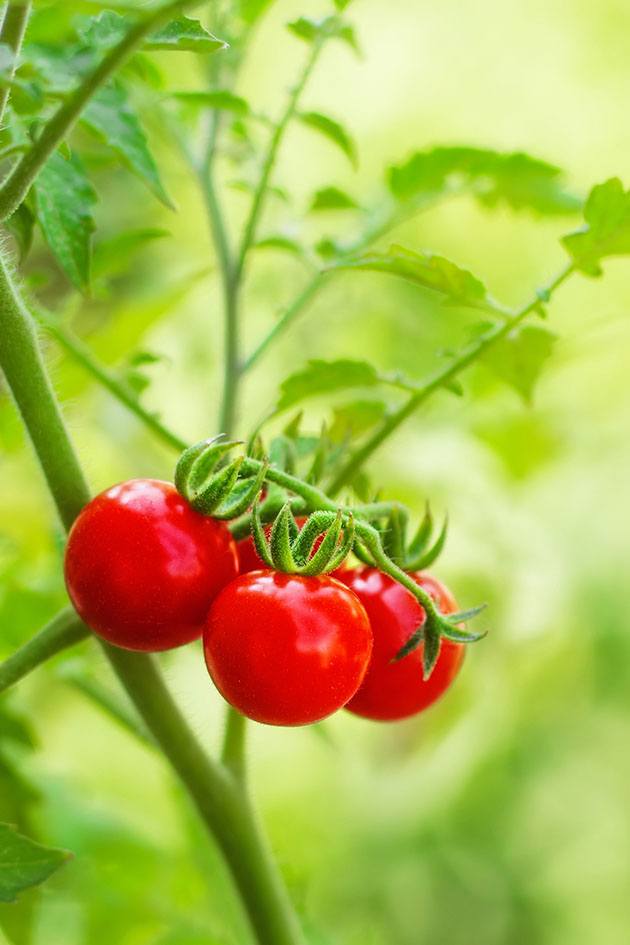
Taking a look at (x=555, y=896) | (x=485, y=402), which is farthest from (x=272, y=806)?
A: (x=485, y=402)

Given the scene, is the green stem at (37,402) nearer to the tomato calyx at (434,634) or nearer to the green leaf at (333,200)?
the tomato calyx at (434,634)

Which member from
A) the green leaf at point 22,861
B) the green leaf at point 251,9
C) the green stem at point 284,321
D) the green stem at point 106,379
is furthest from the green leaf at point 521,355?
the green leaf at point 22,861

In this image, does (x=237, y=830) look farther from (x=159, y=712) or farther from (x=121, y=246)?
(x=121, y=246)

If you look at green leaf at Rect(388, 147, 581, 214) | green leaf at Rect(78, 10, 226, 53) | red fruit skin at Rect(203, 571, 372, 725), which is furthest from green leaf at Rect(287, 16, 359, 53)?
red fruit skin at Rect(203, 571, 372, 725)

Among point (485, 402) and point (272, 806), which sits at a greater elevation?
point (485, 402)

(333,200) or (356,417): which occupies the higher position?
(333,200)

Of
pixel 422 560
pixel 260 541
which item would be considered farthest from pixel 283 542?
pixel 422 560

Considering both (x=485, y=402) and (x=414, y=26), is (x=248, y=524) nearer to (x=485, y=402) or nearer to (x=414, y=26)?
(x=485, y=402)
